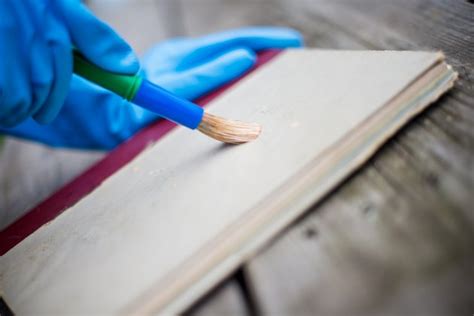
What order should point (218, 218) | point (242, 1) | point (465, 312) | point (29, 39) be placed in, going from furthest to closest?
point (242, 1)
point (29, 39)
point (218, 218)
point (465, 312)

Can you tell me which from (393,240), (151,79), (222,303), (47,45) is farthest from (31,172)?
(393,240)

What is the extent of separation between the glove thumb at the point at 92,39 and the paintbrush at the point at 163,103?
0.05ft

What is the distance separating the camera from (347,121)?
0.46 m

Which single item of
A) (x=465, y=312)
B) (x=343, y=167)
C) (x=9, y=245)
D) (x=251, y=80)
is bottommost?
(x=9, y=245)

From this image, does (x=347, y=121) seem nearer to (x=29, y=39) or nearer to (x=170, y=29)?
(x=29, y=39)

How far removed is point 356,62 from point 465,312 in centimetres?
40

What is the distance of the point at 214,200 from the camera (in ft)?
1.49

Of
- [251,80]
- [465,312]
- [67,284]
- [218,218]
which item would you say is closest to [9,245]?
[67,284]

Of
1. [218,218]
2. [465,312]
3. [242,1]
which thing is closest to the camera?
[465,312]

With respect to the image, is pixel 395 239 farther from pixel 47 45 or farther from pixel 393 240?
pixel 47 45

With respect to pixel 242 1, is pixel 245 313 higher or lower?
lower

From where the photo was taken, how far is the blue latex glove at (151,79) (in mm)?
959

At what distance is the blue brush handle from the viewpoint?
58cm

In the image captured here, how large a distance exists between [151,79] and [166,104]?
1.39 ft
